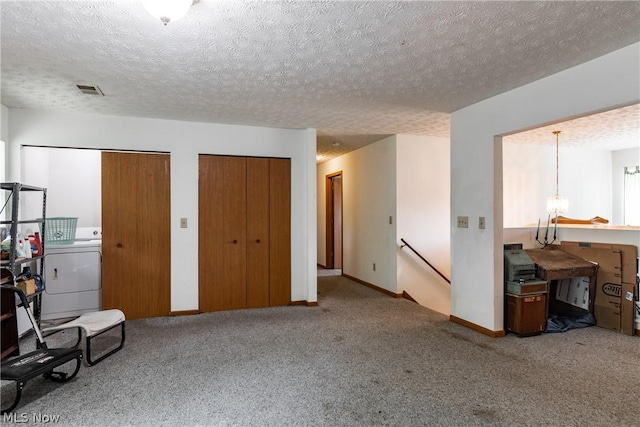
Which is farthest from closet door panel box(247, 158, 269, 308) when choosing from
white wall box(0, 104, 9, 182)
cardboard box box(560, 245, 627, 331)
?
cardboard box box(560, 245, 627, 331)

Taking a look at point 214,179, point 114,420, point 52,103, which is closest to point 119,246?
point 214,179

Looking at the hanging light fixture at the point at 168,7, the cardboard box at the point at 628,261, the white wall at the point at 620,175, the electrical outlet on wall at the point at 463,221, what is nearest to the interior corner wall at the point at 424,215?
the electrical outlet on wall at the point at 463,221

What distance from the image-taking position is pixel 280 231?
4.70 meters

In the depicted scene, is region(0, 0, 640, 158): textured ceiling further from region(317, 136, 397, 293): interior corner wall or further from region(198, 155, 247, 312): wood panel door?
region(317, 136, 397, 293): interior corner wall

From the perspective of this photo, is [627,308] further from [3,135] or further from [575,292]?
[3,135]

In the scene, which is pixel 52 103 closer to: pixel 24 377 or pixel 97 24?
pixel 97 24

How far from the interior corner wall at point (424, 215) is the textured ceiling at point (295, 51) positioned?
154 centimetres

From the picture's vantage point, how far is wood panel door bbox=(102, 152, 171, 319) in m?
4.05

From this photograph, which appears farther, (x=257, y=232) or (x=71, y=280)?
(x=257, y=232)

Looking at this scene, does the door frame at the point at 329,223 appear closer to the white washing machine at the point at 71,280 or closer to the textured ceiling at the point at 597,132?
the textured ceiling at the point at 597,132

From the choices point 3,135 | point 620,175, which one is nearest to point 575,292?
point 620,175

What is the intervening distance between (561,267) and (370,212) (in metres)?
2.80

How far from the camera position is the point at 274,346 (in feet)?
10.6

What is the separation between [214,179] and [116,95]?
142cm
